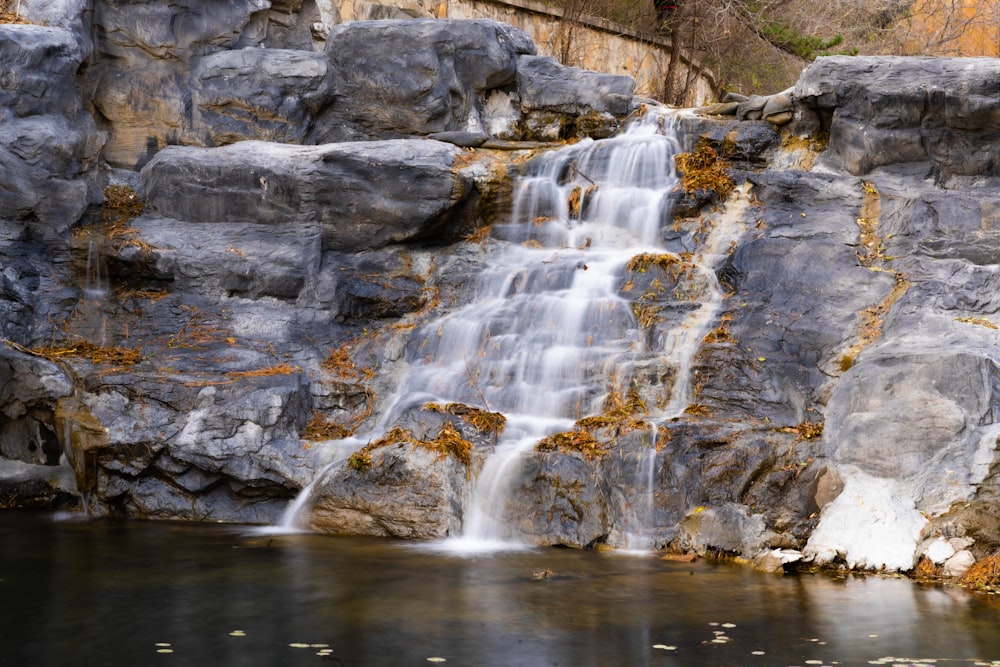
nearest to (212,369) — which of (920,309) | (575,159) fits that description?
(575,159)

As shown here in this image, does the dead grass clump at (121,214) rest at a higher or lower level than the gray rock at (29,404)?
higher

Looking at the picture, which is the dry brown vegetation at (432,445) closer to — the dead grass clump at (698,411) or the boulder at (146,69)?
the dead grass clump at (698,411)

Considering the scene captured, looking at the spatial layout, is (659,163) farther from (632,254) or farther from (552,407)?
(552,407)

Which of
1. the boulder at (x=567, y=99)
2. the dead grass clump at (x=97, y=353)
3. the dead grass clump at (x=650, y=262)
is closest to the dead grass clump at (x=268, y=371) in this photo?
the dead grass clump at (x=97, y=353)

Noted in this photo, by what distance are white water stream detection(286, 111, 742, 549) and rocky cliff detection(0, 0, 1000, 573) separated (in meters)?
0.06

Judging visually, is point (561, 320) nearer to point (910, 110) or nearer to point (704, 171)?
point (704, 171)

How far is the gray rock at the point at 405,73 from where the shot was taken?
11.5m

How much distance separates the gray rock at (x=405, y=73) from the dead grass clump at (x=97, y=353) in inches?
154

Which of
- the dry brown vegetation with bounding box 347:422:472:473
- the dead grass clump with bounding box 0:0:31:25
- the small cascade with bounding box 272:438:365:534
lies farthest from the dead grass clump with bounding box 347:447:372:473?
the dead grass clump with bounding box 0:0:31:25

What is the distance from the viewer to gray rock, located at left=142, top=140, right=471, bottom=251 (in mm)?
9703

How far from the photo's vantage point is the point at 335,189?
977 centimetres

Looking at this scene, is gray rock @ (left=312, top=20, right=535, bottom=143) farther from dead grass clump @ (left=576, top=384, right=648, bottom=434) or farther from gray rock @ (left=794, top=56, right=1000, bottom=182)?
dead grass clump @ (left=576, top=384, right=648, bottom=434)

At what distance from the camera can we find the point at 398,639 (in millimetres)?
4766

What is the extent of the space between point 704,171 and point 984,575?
→ 5.07 metres
